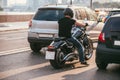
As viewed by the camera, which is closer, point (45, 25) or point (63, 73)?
point (63, 73)

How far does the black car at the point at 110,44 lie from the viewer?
8.83 metres

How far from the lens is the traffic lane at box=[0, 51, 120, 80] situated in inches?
334

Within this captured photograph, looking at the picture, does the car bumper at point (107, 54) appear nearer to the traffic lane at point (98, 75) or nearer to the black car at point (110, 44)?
the black car at point (110, 44)

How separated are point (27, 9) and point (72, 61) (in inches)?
1380

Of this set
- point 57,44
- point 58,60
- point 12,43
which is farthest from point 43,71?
point 12,43

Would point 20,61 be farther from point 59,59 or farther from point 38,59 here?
point 59,59

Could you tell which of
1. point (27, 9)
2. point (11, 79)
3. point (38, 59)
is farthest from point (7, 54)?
point (27, 9)

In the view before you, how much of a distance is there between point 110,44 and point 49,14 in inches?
153

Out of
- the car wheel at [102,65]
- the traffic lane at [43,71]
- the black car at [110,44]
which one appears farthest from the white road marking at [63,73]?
the black car at [110,44]

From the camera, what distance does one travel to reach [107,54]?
888 centimetres

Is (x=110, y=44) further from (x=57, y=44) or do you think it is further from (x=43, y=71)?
(x=43, y=71)

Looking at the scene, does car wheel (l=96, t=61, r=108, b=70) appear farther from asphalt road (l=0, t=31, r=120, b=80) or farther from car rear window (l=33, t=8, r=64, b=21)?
car rear window (l=33, t=8, r=64, b=21)

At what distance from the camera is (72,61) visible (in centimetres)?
1087

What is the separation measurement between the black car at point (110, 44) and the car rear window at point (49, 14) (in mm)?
3264
